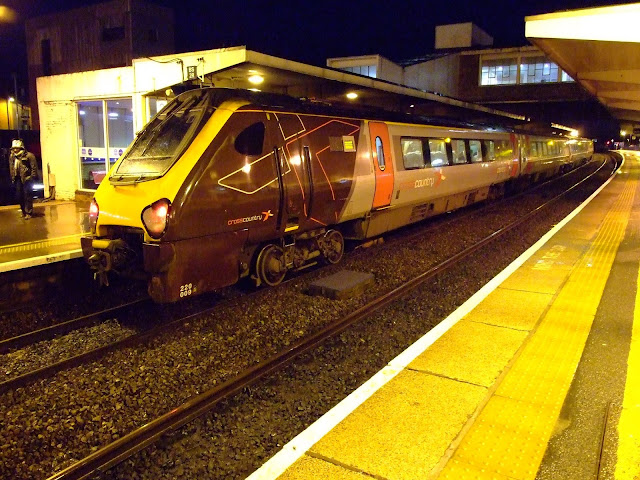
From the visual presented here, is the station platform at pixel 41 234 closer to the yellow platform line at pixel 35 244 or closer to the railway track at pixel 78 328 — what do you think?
the yellow platform line at pixel 35 244

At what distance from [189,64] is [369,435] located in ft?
33.6

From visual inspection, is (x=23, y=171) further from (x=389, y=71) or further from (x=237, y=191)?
(x=389, y=71)

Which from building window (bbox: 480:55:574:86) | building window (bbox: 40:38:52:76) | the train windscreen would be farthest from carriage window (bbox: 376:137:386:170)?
building window (bbox: 480:55:574:86)

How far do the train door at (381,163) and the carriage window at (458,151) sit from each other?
3.44m

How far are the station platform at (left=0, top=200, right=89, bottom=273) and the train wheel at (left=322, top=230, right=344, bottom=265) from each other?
3.73 meters

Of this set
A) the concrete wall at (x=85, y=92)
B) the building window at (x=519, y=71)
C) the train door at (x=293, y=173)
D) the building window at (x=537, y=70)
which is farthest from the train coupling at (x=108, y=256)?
the building window at (x=537, y=70)

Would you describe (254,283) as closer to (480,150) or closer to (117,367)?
(117,367)

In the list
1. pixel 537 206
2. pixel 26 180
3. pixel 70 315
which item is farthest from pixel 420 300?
pixel 537 206

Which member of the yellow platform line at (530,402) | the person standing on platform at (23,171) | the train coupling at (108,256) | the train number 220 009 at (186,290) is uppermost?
the person standing on platform at (23,171)

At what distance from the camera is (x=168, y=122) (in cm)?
664

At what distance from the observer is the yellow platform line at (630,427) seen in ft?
10.2

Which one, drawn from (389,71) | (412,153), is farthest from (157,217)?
(389,71)

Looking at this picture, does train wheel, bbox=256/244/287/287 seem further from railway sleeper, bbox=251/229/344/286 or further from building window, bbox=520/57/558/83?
building window, bbox=520/57/558/83

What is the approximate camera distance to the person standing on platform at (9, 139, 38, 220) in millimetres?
10859
